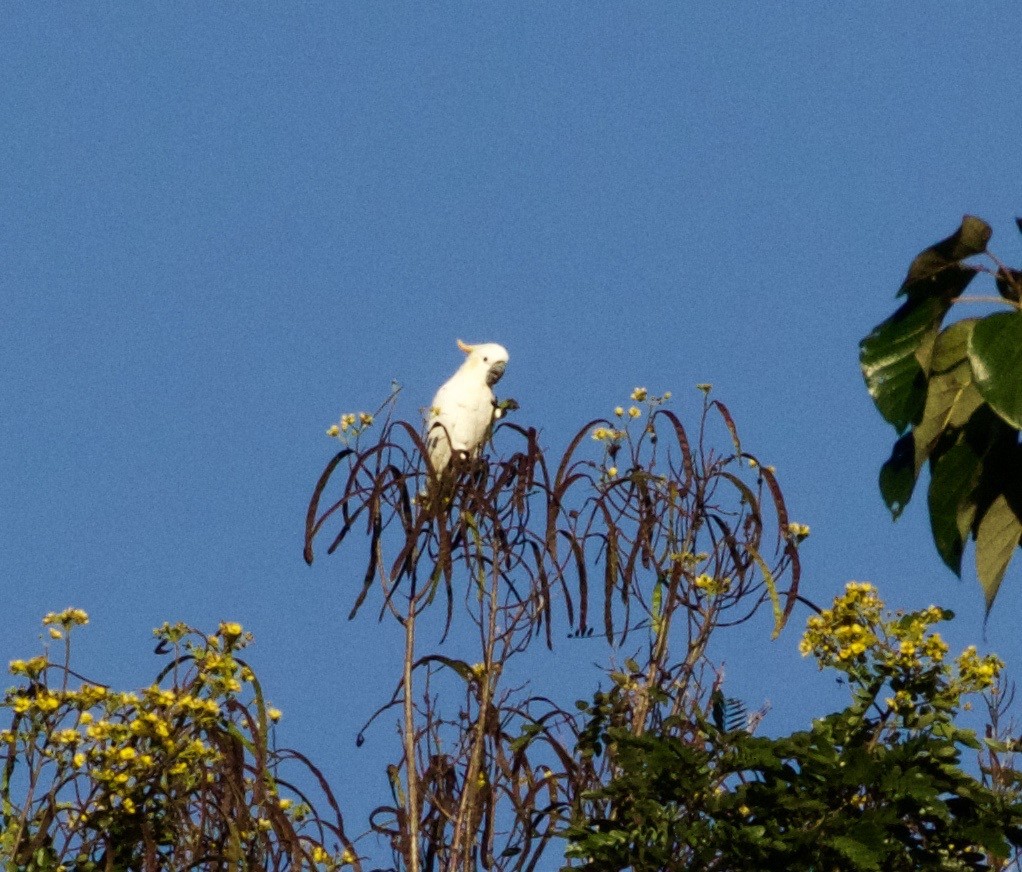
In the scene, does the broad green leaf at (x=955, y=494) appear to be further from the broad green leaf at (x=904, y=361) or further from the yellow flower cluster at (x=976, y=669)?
the yellow flower cluster at (x=976, y=669)

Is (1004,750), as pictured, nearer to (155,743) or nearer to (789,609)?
(789,609)

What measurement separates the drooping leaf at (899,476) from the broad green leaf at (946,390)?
0.05m

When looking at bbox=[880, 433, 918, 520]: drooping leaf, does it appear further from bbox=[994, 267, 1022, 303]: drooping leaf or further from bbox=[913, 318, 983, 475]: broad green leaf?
bbox=[994, 267, 1022, 303]: drooping leaf

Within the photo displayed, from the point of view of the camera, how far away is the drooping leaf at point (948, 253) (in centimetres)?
275

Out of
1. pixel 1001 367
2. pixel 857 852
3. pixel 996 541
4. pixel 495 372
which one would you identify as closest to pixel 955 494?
pixel 996 541

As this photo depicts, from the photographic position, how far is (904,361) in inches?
109

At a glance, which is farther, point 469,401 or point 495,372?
point 495,372

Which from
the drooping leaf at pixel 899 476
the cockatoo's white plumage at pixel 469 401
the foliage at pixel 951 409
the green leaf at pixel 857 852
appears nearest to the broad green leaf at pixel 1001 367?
the foliage at pixel 951 409

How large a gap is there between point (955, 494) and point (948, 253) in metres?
0.39

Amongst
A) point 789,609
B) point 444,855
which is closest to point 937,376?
point 789,609

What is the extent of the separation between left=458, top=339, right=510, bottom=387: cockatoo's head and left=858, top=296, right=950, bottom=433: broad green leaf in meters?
4.25

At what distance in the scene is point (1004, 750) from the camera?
3.72m

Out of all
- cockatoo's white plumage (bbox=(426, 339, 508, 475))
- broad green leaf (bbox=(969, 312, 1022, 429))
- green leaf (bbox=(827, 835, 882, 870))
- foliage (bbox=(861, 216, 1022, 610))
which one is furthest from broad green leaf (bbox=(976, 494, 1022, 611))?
cockatoo's white plumage (bbox=(426, 339, 508, 475))

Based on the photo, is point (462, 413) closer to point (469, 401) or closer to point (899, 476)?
point (469, 401)
